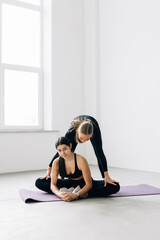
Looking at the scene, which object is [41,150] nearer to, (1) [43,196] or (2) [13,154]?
(2) [13,154]

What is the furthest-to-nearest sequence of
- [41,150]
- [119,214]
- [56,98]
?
1. [56,98]
2. [41,150]
3. [119,214]

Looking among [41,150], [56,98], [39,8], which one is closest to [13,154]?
[41,150]

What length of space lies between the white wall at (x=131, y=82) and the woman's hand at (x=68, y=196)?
2395mm

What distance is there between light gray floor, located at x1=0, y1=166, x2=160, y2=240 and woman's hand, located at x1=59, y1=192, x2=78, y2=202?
1.8 inches

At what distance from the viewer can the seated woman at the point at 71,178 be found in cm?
262

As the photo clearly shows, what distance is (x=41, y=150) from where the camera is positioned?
513 cm

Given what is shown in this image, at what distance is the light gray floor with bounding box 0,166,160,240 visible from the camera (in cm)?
178

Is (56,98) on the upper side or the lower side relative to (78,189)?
upper

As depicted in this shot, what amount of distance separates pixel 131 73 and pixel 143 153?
55.3 inches

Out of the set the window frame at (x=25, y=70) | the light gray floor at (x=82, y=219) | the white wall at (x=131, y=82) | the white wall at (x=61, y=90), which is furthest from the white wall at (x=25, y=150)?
the light gray floor at (x=82, y=219)

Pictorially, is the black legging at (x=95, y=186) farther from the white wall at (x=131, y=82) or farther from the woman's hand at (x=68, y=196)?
the white wall at (x=131, y=82)

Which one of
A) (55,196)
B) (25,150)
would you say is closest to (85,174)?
(55,196)

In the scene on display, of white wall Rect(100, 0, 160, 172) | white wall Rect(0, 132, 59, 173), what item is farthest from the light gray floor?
white wall Rect(100, 0, 160, 172)

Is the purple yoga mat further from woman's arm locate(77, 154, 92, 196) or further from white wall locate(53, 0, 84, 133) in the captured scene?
white wall locate(53, 0, 84, 133)
